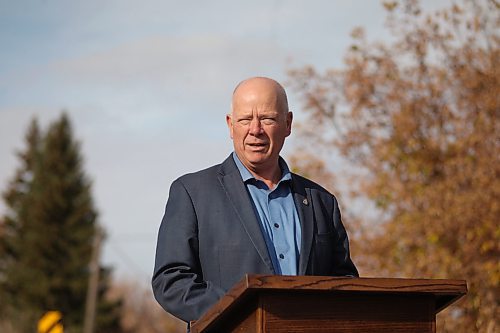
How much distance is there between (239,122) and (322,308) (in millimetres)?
1012

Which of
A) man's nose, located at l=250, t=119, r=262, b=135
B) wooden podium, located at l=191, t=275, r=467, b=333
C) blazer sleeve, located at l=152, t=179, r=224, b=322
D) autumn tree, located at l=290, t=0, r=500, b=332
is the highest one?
autumn tree, located at l=290, t=0, r=500, b=332

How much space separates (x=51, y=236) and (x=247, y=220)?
152 feet

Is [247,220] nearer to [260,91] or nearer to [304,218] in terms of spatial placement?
[304,218]

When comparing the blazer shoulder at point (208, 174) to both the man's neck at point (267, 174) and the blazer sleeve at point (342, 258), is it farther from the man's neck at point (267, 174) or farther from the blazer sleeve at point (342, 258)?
the blazer sleeve at point (342, 258)

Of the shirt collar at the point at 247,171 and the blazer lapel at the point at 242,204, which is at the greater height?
the shirt collar at the point at 247,171

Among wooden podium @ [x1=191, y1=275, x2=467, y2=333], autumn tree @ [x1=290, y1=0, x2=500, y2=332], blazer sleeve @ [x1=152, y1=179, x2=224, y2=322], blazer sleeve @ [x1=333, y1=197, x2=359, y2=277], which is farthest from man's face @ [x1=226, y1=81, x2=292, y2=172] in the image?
autumn tree @ [x1=290, y1=0, x2=500, y2=332]

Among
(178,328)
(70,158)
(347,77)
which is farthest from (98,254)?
(347,77)

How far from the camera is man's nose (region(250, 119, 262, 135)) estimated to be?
12.9 ft

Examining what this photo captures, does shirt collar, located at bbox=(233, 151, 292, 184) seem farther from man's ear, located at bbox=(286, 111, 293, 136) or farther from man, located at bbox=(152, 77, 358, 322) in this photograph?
man's ear, located at bbox=(286, 111, 293, 136)

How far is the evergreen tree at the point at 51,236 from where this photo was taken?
47438 mm

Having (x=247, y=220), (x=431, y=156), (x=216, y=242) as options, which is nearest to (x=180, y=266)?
(x=216, y=242)

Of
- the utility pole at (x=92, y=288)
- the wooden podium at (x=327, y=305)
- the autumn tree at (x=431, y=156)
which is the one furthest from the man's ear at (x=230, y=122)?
the utility pole at (x=92, y=288)

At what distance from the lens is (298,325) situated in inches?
124

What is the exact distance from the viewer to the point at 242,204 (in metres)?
3.95
